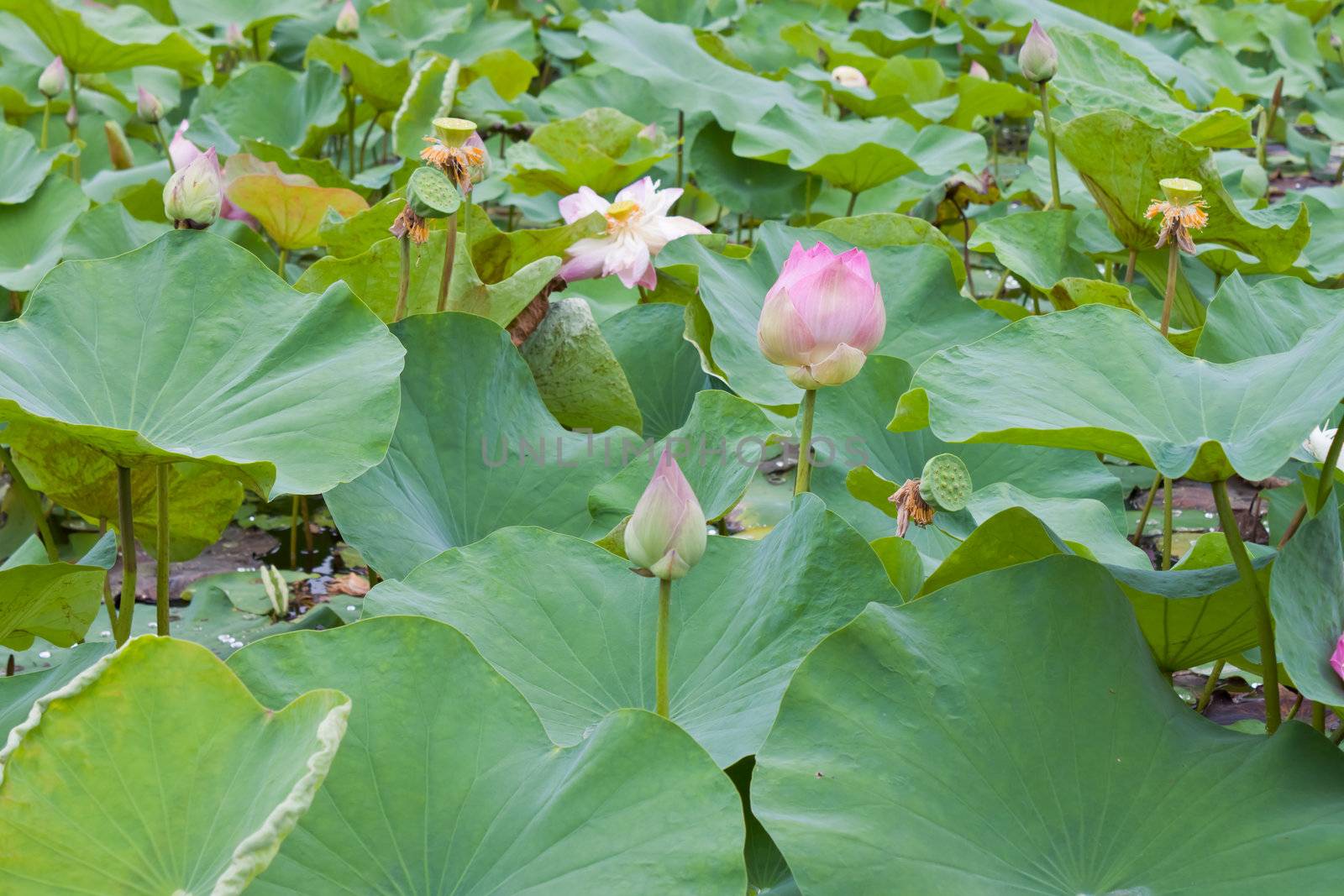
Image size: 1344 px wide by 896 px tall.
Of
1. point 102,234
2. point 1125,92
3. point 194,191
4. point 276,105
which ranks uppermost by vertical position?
point 194,191

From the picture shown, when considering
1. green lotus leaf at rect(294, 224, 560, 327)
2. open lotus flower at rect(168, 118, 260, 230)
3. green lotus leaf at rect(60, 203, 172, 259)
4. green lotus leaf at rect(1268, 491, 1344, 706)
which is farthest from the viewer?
open lotus flower at rect(168, 118, 260, 230)

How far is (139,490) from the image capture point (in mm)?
1419

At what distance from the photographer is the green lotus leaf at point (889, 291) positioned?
1.54m

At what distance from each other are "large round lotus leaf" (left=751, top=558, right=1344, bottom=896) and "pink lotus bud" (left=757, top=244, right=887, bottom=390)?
0.26m

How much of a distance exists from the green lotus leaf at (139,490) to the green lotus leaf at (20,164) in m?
0.75

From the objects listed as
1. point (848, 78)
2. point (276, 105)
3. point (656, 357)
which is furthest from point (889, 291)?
point (276, 105)

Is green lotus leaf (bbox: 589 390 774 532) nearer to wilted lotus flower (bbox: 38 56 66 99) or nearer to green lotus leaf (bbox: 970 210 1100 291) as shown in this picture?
green lotus leaf (bbox: 970 210 1100 291)

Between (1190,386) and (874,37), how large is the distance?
3261mm

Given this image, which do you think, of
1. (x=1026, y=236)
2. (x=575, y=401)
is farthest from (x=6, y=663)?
(x=1026, y=236)

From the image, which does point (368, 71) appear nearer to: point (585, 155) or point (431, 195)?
point (585, 155)

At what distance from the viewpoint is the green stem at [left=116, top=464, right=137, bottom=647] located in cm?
107

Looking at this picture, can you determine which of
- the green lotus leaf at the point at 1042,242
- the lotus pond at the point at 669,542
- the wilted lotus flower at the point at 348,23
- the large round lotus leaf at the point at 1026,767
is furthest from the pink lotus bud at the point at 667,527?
the wilted lotus flower at the point at 348,23

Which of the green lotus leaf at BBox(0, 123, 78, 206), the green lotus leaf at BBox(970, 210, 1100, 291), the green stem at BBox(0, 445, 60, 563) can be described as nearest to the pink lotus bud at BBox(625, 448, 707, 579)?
the green stem at BBox(0, 445, 60, 563)

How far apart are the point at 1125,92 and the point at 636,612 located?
1.58m
